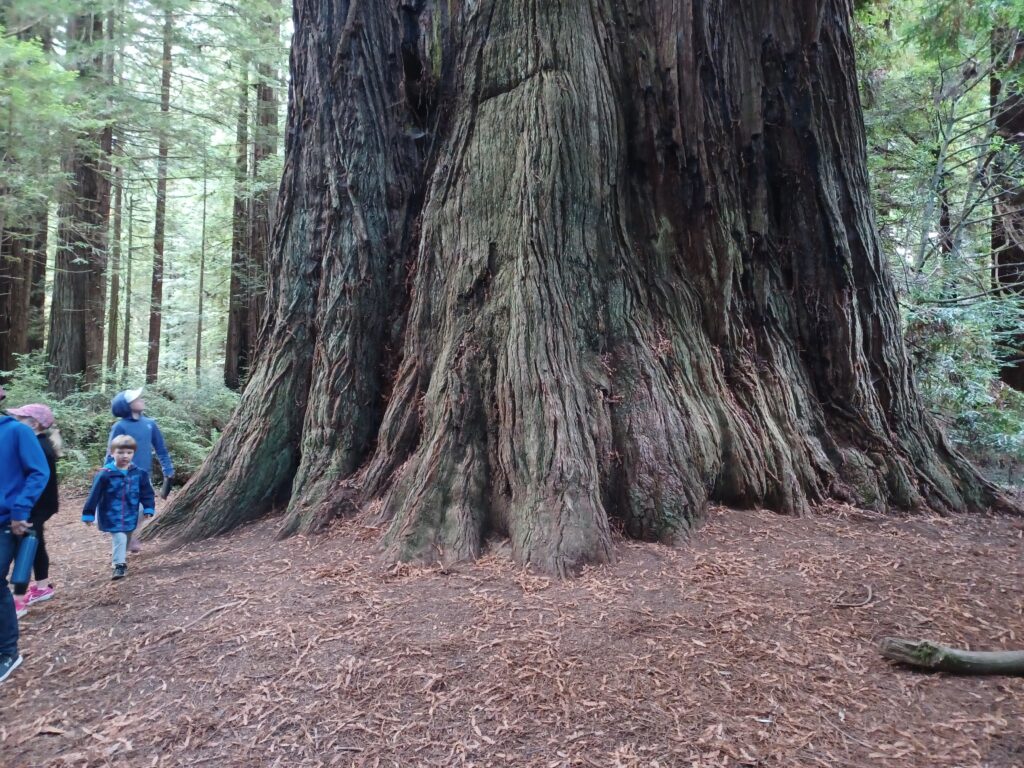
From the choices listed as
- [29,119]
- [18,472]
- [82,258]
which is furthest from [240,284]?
[18,472]

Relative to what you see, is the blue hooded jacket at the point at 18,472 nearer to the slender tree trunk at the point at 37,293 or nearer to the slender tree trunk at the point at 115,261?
the slender tree trunk at the point at 115,261

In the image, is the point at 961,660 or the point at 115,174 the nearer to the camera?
the point at 961,660

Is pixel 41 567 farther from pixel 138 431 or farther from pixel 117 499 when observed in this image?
pixel 138 431

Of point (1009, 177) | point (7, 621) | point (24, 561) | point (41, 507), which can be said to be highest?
point (1009, 177)

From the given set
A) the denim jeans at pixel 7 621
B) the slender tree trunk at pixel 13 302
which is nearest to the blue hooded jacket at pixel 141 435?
the denim jeans at pixel 7 621

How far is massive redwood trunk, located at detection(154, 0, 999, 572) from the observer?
457 centimetres

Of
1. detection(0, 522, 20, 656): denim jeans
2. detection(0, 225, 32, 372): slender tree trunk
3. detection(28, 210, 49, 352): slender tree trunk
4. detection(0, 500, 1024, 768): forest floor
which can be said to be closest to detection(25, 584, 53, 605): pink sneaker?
detection(0, 500, 1024, 768): forest floor

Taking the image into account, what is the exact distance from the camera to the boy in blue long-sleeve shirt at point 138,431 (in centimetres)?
508

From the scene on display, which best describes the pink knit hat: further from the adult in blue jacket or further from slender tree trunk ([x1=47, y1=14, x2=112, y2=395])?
slender tree trunk ([x1=47, y1=14, x2=112, y2=395])

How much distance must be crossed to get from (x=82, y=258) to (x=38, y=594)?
1174cm

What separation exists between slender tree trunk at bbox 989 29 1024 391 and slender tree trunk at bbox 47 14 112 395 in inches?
661

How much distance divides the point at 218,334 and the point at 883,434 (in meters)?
23.9

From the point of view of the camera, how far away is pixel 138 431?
5.28m

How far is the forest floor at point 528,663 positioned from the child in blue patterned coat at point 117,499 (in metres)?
0.40
